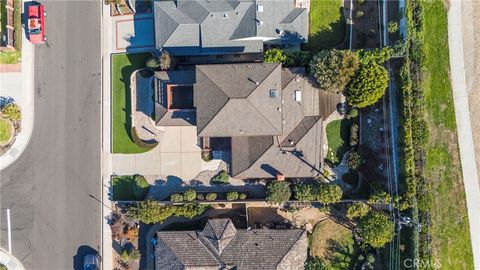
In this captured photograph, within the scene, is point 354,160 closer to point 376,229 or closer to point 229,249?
point 376,229

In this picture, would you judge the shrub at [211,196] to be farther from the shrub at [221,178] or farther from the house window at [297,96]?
the house window at [297,96]

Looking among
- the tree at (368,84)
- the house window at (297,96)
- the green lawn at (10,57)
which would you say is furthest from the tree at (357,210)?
the green lawn at (10,57)

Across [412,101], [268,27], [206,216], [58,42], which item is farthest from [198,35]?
[412,101]

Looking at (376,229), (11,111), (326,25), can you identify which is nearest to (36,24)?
(11,111)

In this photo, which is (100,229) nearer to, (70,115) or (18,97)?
(70,115)

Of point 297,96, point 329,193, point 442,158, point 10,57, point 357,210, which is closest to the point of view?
point 329,193

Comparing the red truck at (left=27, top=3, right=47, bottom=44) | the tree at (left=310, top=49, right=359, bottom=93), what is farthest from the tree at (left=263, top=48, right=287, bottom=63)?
the red truck at (left=27, top=3, right=47, bottom=44)
